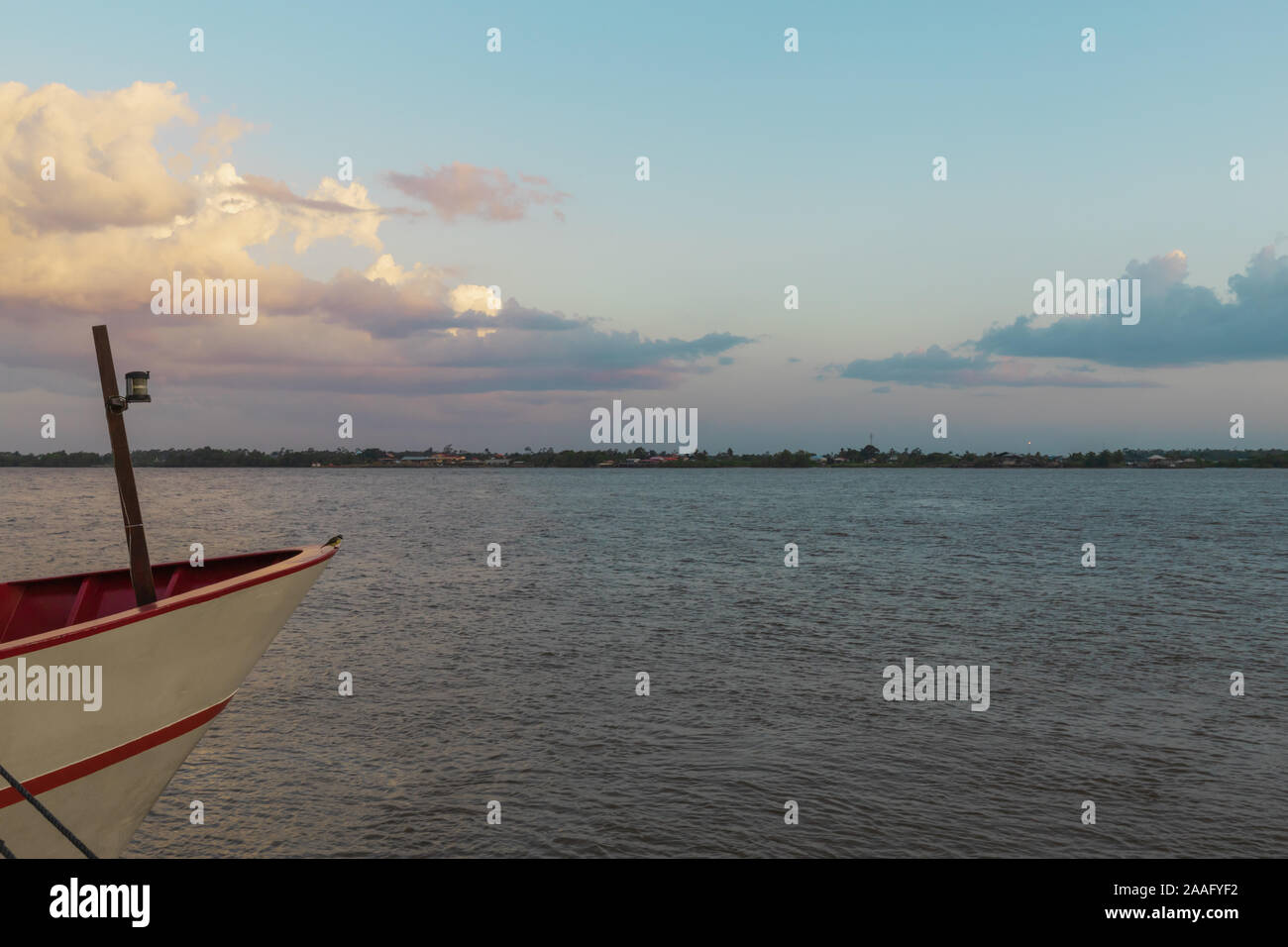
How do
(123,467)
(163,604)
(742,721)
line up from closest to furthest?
1. (163,604)
2. (123,467)
3. (742,721)

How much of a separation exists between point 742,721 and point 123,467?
12338 millimetres

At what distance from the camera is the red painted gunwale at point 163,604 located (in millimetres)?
8461

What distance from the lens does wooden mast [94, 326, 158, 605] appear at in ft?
32.8

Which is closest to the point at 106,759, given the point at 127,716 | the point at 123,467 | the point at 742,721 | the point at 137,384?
the point at 127,716

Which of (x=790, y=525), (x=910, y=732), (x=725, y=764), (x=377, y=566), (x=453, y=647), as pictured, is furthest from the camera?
(x=790, y=525)

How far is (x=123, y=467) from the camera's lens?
1031 centimetres

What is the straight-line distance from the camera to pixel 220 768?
46.1 ft

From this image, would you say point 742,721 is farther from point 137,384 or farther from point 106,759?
point 137,384

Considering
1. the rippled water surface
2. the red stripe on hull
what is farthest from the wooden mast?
the rippled water surface

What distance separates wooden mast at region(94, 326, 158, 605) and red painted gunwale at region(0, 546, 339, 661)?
373 millimetres

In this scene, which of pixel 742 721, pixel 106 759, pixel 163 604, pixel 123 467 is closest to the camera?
pixel 163 604

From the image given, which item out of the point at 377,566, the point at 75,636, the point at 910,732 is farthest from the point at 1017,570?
the point at 75,636
